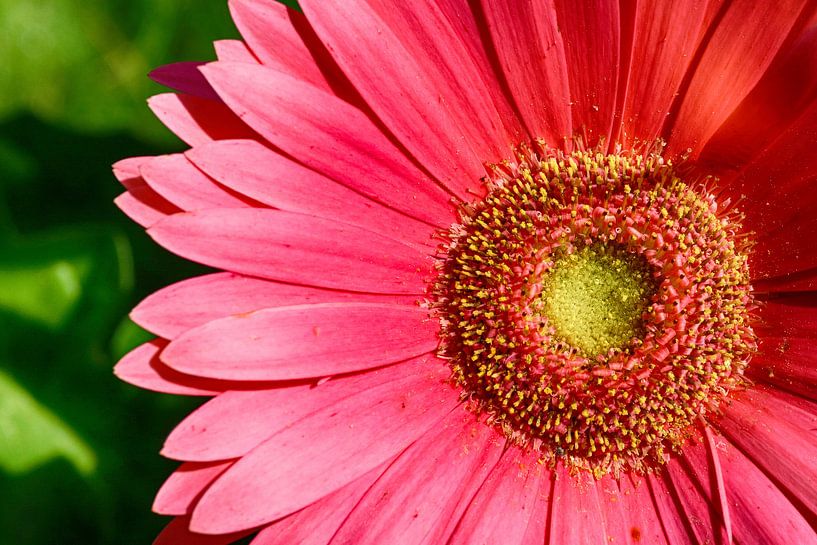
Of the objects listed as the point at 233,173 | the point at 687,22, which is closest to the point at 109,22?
the point at 233,173

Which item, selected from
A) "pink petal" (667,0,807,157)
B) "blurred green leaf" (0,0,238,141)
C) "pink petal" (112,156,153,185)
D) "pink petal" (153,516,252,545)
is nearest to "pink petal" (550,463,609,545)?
"pink petal" (153,516,252,545)

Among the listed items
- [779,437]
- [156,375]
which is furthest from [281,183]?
[779,437]

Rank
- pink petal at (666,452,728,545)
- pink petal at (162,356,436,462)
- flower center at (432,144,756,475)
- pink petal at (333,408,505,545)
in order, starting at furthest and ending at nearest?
1. flower center at (432,144,756,475)
2. pink petal at (666,452,728,545)
3. pink petal at (333,408,505,545)
4. pink petal at (162,356,436,462)

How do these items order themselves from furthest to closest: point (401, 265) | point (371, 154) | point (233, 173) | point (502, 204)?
point (502, 204) < point (401, 265) < point (371, 154) < point (233, 173)

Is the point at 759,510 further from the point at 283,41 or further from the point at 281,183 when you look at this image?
the point at 283,41

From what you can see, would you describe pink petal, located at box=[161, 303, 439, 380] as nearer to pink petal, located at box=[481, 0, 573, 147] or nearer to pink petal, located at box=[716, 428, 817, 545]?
pink petal, located at box=[481, 0, 573, 147]

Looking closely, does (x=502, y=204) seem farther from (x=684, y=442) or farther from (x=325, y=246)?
(x=684, y=442)
